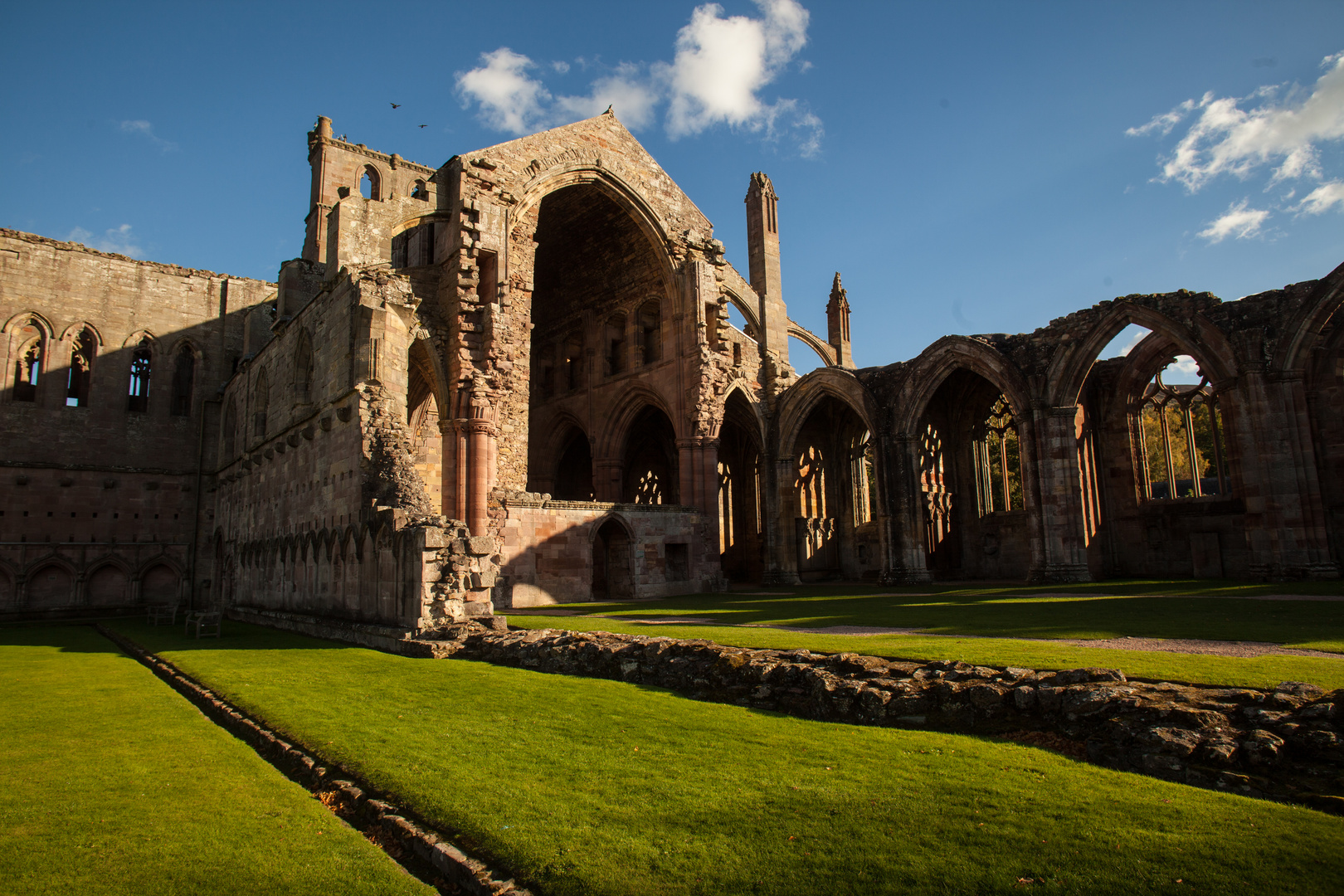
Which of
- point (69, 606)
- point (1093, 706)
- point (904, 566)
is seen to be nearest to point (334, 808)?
point (1093, 706)

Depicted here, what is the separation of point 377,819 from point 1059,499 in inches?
773

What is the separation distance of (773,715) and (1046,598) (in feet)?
34.9

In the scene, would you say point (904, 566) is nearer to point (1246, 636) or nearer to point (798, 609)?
point (798, 609)

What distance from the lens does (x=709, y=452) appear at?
Result: 25.1m

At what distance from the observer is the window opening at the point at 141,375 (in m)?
26.3

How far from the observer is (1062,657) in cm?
668

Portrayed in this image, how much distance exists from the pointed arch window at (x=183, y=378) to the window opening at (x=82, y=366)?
7.67ft

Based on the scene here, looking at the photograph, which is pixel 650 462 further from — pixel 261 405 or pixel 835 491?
pixel 261 405

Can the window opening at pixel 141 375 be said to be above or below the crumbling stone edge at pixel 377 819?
above

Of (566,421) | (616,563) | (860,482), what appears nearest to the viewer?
(616,563)

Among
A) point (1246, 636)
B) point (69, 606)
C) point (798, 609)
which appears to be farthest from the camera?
point (69, 606)

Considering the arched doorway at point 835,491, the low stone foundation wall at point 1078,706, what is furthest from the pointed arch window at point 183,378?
the low stone foundation wall at point 1078,706

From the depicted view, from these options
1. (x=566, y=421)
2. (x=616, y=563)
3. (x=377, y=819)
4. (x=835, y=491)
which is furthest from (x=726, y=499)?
(x=377, y=819)

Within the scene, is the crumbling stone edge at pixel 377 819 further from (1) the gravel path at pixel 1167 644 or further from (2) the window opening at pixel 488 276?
(2) the window opening at pixel 488 276
